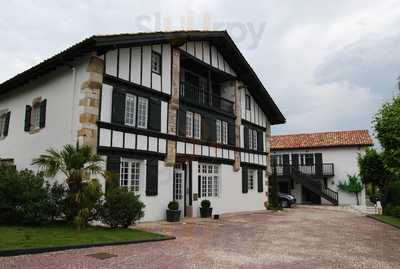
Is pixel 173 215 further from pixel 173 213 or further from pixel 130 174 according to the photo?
pixel 130 174

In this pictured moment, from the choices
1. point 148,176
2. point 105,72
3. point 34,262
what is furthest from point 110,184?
point 34,262

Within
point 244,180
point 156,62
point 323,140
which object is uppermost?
point 156,62

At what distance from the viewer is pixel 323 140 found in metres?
33.8

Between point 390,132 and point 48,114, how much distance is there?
48.0 ft

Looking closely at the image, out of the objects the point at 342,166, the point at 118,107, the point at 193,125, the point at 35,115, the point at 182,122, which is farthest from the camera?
the point at 342,166

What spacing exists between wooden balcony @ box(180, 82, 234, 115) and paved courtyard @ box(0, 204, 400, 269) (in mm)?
7158

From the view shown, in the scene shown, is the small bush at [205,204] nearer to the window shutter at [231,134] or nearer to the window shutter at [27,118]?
the window shutter at [231,134]

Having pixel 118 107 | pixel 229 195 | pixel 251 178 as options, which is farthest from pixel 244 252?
pixel 251 178

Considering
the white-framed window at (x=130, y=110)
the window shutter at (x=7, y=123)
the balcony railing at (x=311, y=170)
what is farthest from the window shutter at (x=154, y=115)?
the balcony railing at (x=311, y=170)

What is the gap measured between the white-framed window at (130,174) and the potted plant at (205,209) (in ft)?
12.8

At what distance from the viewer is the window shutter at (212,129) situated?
59.8ft

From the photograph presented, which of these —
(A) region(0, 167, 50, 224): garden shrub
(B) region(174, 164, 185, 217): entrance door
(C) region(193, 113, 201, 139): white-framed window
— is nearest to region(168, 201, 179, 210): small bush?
(B) region(174, 164, 185, 217): entrance door

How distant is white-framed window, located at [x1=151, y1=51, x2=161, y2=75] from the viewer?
49.8 feet

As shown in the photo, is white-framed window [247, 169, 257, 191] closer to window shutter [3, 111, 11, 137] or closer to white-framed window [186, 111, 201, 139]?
white-framed window [186, 111, 201, 139]
